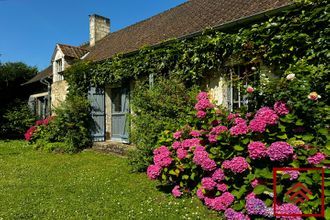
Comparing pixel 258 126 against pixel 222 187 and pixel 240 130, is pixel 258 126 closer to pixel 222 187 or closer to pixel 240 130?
pixel 240 130

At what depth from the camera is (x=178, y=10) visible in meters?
12.2

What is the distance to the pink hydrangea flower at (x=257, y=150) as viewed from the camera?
355 cm

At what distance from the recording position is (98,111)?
11.1 m

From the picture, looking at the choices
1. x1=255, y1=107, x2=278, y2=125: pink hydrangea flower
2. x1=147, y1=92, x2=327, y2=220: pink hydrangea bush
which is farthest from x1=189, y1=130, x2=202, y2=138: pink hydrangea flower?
x1=255, y1=107, x2=278, y2=125: pink hydrangea flower

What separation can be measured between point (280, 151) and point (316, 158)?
42 cm

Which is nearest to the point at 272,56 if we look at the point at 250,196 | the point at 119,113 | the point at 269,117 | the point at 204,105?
the point at 204,105

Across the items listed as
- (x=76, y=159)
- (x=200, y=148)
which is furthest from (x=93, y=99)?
(x=200, y=148)

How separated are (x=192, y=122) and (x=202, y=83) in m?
2.67

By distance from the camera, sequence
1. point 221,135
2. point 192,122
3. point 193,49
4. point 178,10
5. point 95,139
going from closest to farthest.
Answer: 1. point 221,135
2. point 192,122
3. point 193,49
4. point 95,139
5. point 178,10

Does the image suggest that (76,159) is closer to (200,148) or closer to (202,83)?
(202,83)

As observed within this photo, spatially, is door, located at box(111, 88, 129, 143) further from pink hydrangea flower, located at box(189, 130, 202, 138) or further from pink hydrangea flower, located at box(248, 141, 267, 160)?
pink hydrangea flower, located at box(248, 141, 267, 160)

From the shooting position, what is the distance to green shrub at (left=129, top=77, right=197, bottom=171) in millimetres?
6121

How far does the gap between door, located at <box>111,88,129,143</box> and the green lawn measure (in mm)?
2684

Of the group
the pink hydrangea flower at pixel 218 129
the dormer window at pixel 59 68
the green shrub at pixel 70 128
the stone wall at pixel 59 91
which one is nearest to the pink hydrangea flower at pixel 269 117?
the pink hydrangea flower at pixel 218 129
